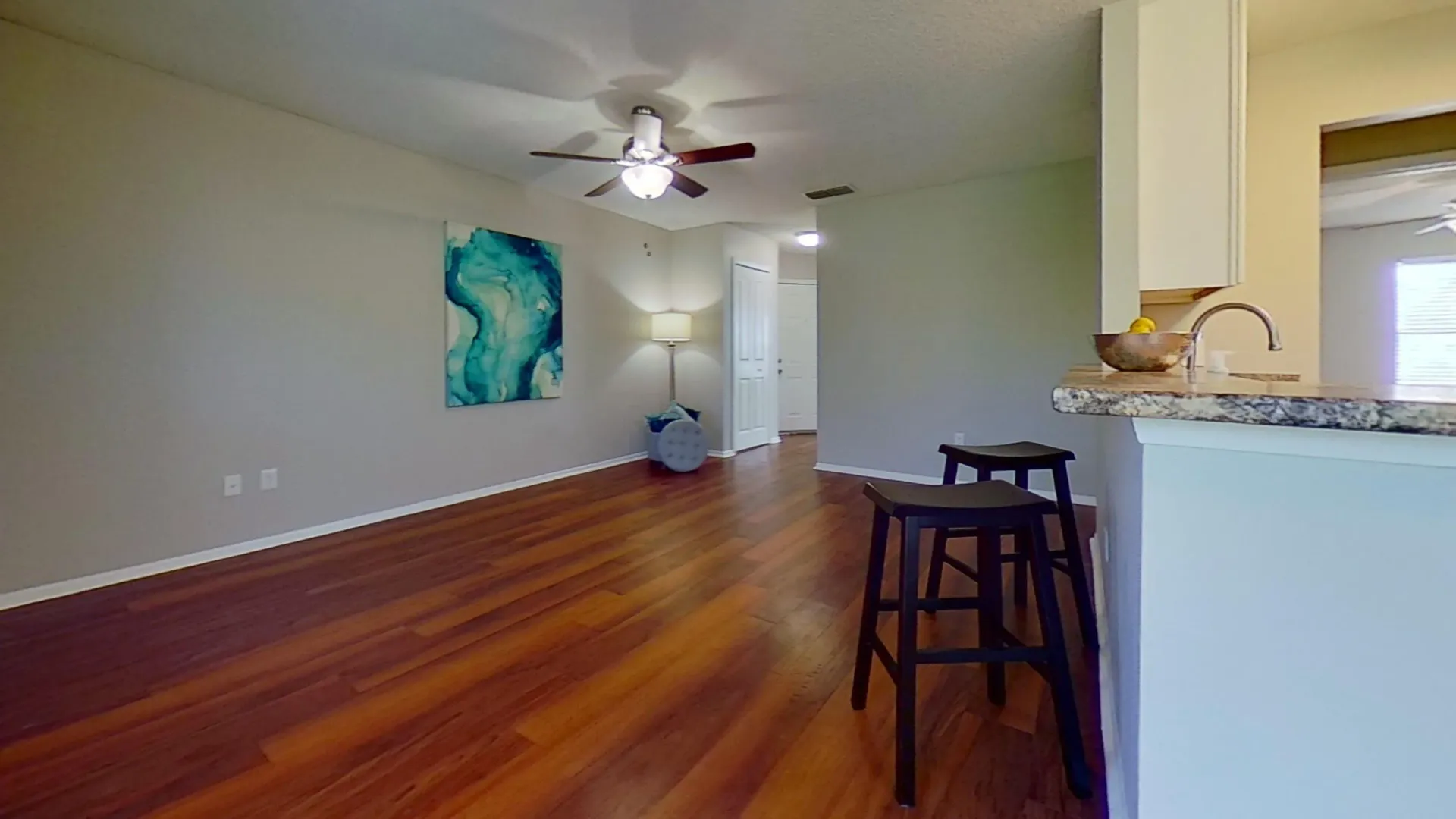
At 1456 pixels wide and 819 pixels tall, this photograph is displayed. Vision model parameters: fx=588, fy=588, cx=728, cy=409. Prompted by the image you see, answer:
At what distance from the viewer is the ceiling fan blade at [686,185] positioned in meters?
3.39


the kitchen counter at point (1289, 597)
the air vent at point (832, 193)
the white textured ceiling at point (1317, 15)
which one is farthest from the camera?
the air vent at point (832, 193)

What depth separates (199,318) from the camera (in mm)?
2980

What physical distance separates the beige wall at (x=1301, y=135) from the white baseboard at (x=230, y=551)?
15.2ft

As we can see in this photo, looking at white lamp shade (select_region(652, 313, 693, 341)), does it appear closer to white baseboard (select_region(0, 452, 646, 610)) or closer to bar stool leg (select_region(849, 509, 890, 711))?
white baseboard (select_region(0, 452, 646, 610))

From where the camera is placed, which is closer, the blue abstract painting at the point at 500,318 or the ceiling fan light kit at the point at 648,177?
the ceiling fan light kit at the point at 648,177

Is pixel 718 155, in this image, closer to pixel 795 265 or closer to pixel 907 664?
pixel 907 664

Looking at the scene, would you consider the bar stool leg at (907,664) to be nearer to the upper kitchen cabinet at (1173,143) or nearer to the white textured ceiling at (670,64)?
the upper kitchen cabinet at (1173,143)

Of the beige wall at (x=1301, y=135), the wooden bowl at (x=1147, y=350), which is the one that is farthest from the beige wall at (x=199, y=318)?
the beige wall at (x=1301, y=135)

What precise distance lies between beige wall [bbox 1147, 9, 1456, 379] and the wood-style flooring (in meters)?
1.60

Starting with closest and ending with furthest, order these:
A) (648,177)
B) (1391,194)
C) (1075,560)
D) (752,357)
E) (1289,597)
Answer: (1289,597) → (1075,560) → (648,177) → (1391,194) → (752,357)

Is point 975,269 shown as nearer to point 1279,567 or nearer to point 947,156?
point 947,156

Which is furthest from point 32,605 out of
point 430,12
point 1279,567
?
point 1279,567

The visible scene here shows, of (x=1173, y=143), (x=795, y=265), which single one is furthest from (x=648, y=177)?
(x=795, y=265)

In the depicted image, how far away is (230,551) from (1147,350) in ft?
13.5
